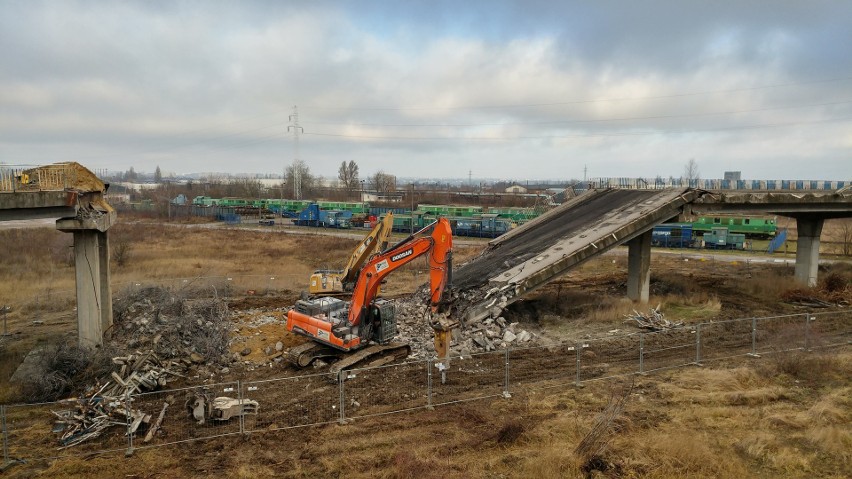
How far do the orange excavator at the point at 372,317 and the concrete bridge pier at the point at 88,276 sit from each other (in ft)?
25.1

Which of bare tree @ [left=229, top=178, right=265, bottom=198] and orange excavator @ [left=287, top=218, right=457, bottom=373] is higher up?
bare tree @ [left=229, top=178, right=265, bottom=198]

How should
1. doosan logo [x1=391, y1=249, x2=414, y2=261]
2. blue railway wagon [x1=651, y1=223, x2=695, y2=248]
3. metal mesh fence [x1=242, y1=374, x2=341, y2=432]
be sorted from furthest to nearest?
blue railway wagon [x1=651, y1=223, x2=695, y2=248] < doosan logo [x1=391, y1=249, x2=414, y2=261] < metal mesh fence [x1=242, y1=374, x2=341, y2=432]

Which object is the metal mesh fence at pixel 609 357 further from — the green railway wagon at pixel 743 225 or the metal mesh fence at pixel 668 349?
the green railway wagon at pixel 743 225

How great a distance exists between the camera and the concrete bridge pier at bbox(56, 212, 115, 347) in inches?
803

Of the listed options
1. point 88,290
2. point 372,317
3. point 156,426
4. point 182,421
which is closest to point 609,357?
point 372,317

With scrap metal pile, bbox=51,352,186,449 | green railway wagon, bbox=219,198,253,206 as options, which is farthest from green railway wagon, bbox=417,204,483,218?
scrap metal pile, bbox=51,352,186,449

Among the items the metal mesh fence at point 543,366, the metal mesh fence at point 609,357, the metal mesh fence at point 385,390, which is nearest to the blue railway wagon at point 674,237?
the metal mesh fence at point 609,357

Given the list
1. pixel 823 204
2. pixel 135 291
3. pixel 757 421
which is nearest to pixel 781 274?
pixel 823 204

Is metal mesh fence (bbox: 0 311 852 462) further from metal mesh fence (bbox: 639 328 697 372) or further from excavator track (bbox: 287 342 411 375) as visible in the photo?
excavator track (bbox: 287 342 411 375)

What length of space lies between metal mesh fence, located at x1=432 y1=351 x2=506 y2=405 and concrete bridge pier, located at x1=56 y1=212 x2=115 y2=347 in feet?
44.4

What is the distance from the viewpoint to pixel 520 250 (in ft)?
95.8

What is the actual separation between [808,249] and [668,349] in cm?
1985

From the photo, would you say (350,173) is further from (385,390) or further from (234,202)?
(385,390)

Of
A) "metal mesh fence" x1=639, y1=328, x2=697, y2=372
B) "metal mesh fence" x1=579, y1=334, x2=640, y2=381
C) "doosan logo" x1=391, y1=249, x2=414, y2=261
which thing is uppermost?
"doosan logo" x1=391, y1=249, x2=414, y2=261
